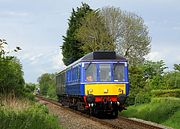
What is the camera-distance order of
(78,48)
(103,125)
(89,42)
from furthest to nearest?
(78,48) → (89,42) → (103,125)

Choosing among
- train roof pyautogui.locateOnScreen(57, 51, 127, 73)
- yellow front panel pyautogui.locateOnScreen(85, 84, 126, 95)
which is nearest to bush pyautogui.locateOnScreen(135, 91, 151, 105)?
train roof pyautogui.locateOnScreen(57, 51, 127, 73)

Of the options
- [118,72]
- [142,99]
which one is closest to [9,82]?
[118,72]

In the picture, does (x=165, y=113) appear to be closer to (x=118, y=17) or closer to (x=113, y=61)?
(x=113, y=61)

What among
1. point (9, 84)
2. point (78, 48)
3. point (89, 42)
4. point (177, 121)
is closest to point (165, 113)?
point (177, 121)

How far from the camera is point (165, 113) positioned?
23516mm

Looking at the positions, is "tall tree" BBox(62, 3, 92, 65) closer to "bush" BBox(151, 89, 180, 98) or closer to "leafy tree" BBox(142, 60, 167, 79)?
"leafy tree" BBox(142, 60, 167, 79)

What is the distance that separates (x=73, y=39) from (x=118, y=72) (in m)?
39.2

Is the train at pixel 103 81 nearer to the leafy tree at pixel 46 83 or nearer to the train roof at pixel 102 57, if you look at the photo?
the train roof at pixel 102 57

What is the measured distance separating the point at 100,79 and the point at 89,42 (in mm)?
31983

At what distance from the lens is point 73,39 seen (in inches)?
2493

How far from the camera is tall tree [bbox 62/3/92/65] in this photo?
6291 centimetres

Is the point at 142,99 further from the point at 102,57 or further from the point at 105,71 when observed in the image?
the point at 102,57

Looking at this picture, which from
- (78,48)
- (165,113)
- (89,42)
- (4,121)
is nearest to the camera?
(4,121)

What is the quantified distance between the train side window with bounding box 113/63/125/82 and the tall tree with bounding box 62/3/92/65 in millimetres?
35852
